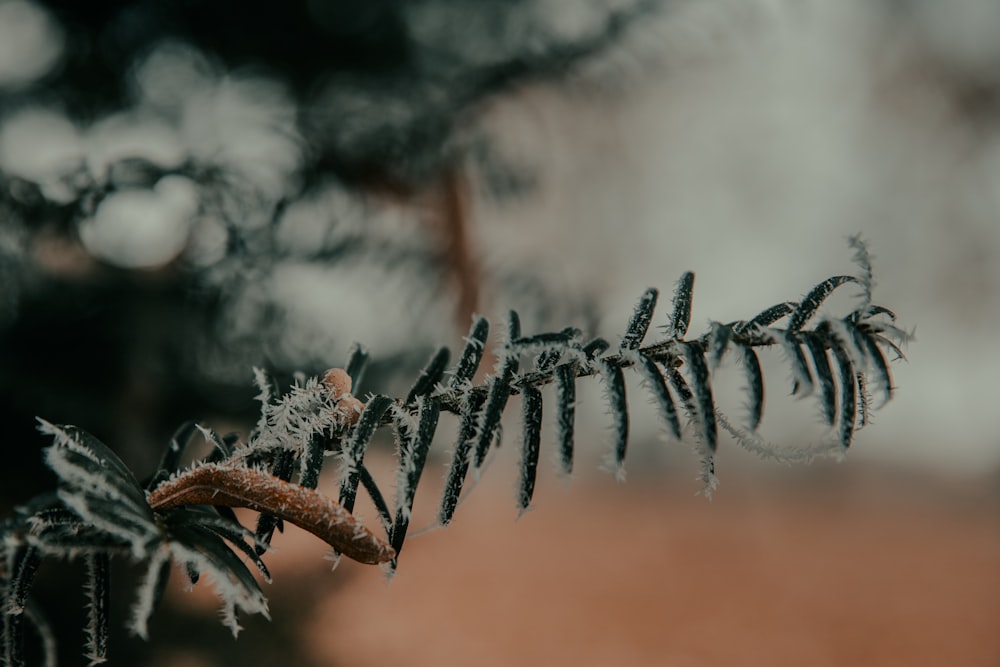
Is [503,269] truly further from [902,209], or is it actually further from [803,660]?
[902,209]

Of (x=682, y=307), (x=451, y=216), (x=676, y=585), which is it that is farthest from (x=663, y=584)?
(x=682, y=307)

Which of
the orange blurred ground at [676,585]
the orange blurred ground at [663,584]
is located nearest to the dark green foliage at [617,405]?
the orange blurred ground at [663,584]

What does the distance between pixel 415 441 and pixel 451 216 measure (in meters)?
0.84

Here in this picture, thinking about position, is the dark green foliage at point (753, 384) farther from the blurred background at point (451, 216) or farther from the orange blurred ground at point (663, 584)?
the orange blurred ground at point (663, 584)

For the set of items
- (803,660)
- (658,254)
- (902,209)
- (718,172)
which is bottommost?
(803,660)

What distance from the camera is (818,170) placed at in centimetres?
222

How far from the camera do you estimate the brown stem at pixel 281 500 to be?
169mm

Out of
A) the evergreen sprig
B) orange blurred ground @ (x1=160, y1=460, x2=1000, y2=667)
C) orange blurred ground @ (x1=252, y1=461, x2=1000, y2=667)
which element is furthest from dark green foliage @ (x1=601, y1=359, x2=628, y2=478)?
orange blurred ground @ (x1=252, y1=461, x2=1000, y2=667)

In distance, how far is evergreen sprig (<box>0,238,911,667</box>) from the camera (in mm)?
149

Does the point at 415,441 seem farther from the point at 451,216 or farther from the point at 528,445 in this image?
the point at 451,216

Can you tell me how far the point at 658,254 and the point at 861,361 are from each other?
1.45 m

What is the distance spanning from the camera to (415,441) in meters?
0.18

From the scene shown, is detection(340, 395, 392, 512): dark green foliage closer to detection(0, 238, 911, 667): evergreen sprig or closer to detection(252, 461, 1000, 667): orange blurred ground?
detection(0, 238, 911, 667): evergreen sprig

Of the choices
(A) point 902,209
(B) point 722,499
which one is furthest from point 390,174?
(B) point 722,499
